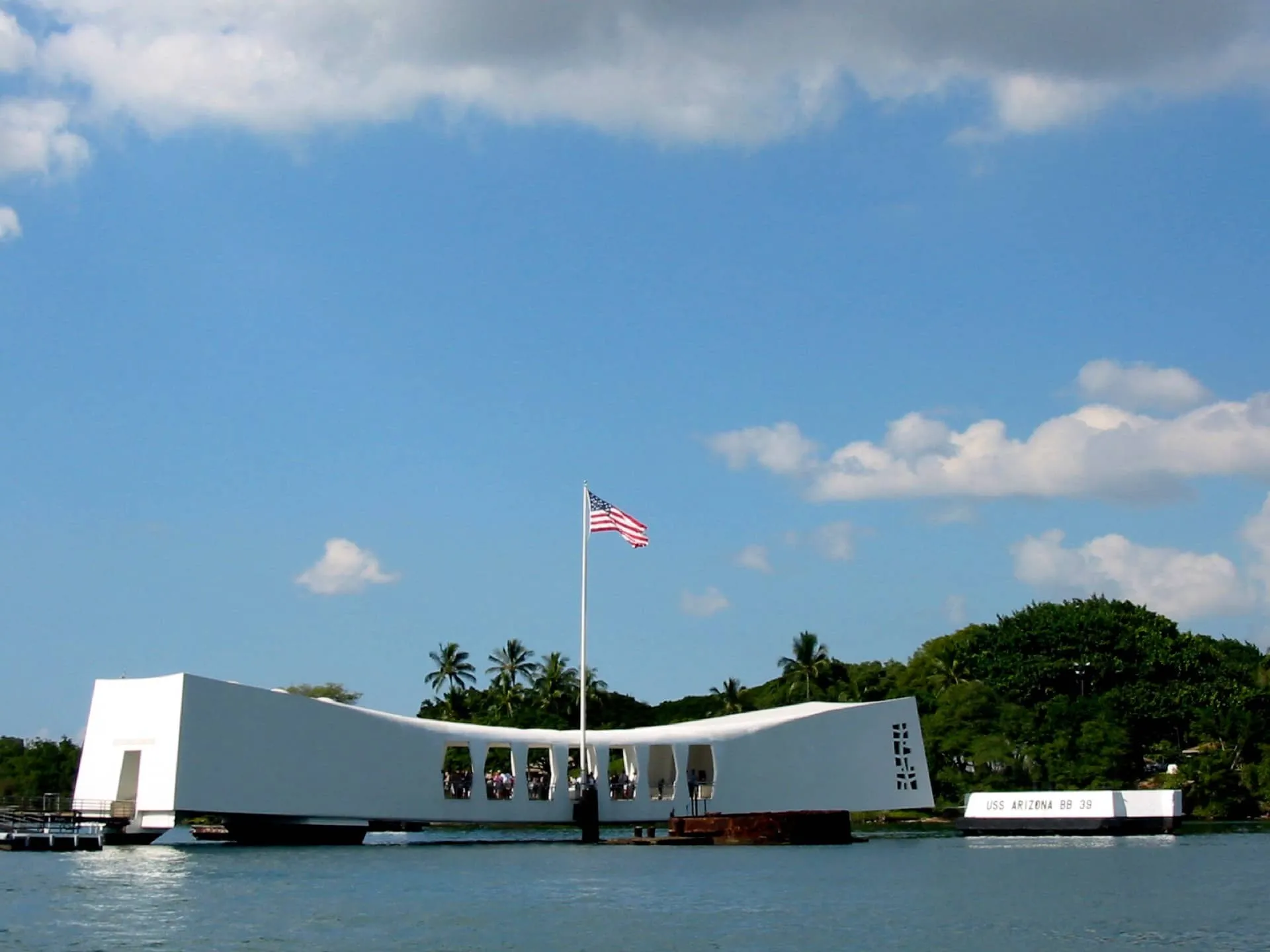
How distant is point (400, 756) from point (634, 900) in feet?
59.5

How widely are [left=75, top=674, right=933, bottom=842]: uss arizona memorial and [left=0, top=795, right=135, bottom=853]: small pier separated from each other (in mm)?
378

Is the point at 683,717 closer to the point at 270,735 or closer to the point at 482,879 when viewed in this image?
the point at 270,735

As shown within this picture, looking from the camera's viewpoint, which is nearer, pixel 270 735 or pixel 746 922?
pixel 746 922

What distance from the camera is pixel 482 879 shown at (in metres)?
31.5

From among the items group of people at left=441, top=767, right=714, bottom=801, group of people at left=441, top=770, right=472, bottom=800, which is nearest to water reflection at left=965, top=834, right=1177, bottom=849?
group of people at left=441, top=767, right=714, bottom=801

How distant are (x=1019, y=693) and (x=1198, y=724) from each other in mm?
7699

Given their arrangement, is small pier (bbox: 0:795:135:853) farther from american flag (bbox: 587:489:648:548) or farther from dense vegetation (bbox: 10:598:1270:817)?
dense vegetation (bbox: 10:598:1270:817)

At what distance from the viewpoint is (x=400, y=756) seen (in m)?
43.8

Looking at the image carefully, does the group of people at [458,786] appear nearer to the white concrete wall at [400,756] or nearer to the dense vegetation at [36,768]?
the white concrete wall at [400,756]

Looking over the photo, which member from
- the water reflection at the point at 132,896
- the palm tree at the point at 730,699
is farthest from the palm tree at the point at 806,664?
the water reflection at the point at 132,896

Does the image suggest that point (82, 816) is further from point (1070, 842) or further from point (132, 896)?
point (1070, 842)

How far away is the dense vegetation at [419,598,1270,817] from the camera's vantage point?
65.8 meters

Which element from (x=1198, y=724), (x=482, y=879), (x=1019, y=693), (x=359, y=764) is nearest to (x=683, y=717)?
(x=1019, y=693)

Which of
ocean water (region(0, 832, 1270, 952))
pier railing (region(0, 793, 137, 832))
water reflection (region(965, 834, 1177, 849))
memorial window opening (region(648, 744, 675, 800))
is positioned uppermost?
memorial window opening (region(648, 744, 675, 800))
